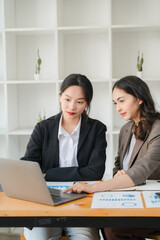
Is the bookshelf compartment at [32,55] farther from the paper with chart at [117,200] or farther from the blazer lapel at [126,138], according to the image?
the paper with chart at [117,200]

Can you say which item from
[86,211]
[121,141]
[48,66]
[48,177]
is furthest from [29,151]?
[48,66]

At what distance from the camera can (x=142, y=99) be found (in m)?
2.11

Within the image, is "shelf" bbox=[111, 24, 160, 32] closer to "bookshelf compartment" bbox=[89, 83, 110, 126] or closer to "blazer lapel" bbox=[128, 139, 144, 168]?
"bookshelf compartment" bbox=[89, 83, 110, 126]

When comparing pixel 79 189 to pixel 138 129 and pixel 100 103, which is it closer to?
pixel 138 129

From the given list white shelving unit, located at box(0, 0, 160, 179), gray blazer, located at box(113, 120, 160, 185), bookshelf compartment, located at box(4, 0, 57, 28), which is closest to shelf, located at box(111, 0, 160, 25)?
white shelving unit, located at box(0, 0, 160, 179)

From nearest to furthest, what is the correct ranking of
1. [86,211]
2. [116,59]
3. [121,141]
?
[86,211], [121,141], [116,59]

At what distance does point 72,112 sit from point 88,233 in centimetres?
77

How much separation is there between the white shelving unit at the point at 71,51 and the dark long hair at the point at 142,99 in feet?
4.08

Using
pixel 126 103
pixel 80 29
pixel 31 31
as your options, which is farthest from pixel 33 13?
pixel 126 103

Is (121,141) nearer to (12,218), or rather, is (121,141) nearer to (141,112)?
(141,112)

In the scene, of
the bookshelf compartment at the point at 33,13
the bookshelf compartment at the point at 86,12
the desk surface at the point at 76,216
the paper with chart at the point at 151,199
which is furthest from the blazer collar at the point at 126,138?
the bookshelf compartment at the point at 33,13

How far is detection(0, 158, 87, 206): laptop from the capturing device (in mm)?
1396

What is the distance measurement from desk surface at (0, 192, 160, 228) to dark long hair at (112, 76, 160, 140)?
0.84 m

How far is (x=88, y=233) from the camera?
5.55ft
